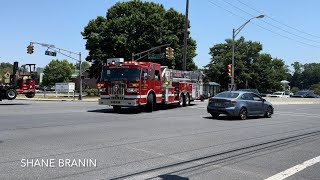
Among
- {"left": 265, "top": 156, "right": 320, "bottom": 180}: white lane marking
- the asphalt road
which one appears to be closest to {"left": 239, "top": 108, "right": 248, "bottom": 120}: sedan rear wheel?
the asphalt road

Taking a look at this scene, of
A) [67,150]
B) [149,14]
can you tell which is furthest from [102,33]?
[67,150]

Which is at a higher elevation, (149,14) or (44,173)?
(149,14)

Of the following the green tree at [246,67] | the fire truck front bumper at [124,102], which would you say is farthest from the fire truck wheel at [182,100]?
the green tree at [246,67]

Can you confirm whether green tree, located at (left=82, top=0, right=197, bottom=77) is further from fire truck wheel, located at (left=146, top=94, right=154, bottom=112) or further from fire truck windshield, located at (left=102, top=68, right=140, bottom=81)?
fire truck windshield, located at (left=102, top=68, right=140, bottom=81)

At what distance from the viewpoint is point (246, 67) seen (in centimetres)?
8238

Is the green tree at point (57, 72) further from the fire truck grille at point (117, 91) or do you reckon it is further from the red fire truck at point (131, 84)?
the fire truck grille at point (117, 91)

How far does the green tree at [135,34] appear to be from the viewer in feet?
183

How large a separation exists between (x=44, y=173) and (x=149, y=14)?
5566 cm

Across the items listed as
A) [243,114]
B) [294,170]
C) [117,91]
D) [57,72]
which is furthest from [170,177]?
[57,72]

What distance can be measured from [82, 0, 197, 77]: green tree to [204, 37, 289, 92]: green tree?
21.6 metres

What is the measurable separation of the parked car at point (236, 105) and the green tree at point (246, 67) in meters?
59.6

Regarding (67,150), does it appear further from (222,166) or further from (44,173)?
(222,166)

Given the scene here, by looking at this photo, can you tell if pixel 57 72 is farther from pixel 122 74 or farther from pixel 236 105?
pixel 236 105

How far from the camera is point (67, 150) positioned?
8.77 metres
